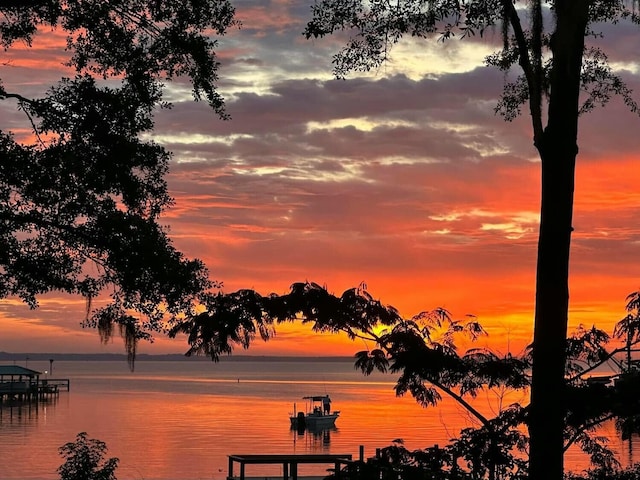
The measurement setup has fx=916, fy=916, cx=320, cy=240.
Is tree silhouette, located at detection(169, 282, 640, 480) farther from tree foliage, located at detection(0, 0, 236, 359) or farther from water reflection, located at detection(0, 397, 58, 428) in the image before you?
water reflection, located at detection(0, 397, 58, 428)

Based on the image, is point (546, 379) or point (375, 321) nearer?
point (546, 379)

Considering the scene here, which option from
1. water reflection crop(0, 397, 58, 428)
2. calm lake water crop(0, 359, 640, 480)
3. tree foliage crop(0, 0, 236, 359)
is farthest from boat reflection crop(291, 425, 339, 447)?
tree foliage crop(0, 0, 236, 359)

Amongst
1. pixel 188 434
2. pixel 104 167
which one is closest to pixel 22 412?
pixel 188 434

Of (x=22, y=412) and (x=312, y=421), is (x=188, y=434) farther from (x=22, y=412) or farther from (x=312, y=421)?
(x=22, y=412)

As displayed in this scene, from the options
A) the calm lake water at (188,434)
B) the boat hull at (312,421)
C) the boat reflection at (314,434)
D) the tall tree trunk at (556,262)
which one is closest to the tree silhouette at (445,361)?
the tall tree trunk at (556,262)

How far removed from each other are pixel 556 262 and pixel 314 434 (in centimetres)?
9611

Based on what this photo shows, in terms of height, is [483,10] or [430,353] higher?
[483,10]

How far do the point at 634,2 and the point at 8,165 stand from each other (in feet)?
27.1

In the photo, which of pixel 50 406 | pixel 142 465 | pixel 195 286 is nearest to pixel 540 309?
pixel 195 286

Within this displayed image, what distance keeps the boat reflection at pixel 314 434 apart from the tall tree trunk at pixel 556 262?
83.5 m

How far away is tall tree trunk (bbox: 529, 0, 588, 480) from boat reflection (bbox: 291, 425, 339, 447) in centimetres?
8355

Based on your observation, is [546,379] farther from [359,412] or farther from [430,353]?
[359,412]

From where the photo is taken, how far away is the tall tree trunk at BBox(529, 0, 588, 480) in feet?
32.4

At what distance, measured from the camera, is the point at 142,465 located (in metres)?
71.5
